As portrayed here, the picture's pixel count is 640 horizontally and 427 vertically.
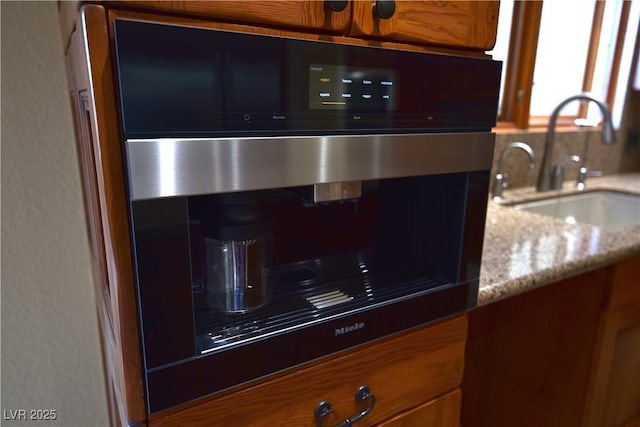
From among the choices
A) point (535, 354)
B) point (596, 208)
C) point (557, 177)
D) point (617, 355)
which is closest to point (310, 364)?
point (535, 354)

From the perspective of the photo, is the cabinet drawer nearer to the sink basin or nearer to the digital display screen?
the digital display screen

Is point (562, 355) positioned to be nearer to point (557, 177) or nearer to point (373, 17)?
point (557, 177)

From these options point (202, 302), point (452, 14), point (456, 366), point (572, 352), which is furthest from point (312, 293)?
point (572, 352)

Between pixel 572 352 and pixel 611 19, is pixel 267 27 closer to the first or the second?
pixel 572 352

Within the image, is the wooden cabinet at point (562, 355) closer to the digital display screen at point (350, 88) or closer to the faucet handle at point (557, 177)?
the faucet handle at point (557, 177)

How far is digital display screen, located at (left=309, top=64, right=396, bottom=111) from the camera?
56 centimetres

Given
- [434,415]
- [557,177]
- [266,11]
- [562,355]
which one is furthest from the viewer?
[557,177]

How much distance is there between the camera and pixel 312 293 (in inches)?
29.0

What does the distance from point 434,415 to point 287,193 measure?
0.53 metres

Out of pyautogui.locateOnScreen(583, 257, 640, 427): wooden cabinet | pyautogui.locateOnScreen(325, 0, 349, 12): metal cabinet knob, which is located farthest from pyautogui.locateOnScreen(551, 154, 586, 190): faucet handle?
pyautogui.locateOnScreen(325, 0, 349, 12): metal cabinet knob

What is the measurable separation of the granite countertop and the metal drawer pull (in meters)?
0.29

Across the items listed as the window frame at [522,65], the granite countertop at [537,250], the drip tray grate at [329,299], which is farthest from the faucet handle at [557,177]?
the drip tray grate at [329,299]

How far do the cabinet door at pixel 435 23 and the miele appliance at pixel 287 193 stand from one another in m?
0.04

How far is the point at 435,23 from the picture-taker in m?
0.66
